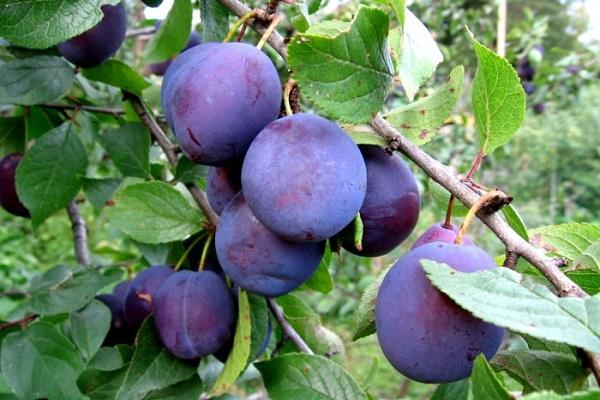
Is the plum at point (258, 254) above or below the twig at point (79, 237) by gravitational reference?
above

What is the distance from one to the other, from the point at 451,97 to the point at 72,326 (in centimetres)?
71

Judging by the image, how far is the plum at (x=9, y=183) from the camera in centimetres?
122

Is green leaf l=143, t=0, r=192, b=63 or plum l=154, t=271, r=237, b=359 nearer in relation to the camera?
plum l=154, t=271, r=237, b=359

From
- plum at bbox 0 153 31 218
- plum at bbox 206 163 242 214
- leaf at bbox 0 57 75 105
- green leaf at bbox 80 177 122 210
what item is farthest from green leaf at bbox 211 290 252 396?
plum at bbox 0 153 31 218

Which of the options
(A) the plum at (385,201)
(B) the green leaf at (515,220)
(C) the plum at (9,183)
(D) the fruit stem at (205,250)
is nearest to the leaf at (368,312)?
(A) the plum at (385,201)

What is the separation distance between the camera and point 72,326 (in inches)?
39.9

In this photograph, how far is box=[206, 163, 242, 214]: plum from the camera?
695mm

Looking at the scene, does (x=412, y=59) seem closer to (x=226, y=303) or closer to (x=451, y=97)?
(x=451, y=97)

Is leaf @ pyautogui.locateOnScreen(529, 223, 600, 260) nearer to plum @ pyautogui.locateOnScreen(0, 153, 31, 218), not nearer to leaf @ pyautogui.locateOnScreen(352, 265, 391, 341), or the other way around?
leaf @ pyautogui.locateOnScreen(352, 265, 391, 341)

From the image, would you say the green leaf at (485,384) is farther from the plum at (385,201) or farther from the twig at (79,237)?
the twig at (79,237)

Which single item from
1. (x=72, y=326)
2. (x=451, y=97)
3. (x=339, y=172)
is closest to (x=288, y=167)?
(x=339, y=172)

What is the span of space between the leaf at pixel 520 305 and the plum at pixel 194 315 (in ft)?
1.17

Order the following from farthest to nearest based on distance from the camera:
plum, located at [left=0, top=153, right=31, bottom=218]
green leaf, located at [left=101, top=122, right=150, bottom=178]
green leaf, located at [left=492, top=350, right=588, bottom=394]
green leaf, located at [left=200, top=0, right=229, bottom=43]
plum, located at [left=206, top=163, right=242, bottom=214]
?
plum, located at [left=0, top=153, right=31, bottom=218], green leaf, located at [left=101, top=122, right=150, bottom=178], green leaf, located at [left=200, top=0, right=229, bottom=43], plum, located at [left=206, top=163, right=242, bottom=214], green leaf, located at [left=492, top=350, right=588, bottom=394]

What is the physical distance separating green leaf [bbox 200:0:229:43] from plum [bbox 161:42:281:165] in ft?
0.63
